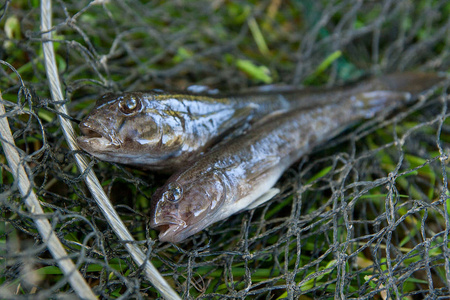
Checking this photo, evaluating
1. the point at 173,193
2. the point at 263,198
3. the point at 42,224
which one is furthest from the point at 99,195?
the point at 263,198

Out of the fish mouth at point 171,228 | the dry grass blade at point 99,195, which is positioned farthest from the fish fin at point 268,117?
the dry grass blade at point 99,195

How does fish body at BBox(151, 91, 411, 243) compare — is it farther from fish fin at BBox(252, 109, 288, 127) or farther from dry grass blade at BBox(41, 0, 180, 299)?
dry grass blade at BBox(41, 0, 180, 299)

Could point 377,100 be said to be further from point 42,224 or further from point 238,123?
point 42,224

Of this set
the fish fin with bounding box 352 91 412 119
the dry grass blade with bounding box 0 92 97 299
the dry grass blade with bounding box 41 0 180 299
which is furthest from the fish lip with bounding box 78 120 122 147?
the fish fin with bounding box 352 91 412 119

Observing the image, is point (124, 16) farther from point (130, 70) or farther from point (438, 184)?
point (438, 184)

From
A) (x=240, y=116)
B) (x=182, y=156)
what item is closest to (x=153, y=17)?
(x=240, y=116)

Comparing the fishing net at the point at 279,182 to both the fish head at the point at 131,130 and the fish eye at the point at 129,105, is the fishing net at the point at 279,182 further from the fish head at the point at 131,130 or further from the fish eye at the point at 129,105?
the fish eye at the point at 129,105

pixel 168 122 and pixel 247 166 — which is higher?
pixel 168 122
